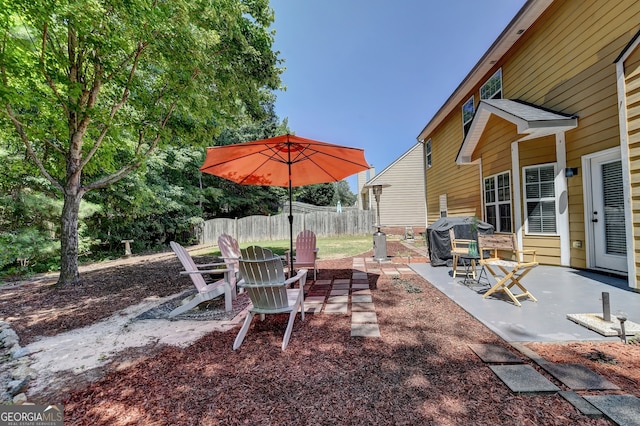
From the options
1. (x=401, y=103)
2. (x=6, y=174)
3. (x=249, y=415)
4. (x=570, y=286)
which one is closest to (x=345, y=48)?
(x=401, y=103)

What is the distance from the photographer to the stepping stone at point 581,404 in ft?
5.17

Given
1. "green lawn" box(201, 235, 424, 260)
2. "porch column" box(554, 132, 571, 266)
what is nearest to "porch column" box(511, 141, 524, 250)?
"porch column" box(554, 132, 571, 266)

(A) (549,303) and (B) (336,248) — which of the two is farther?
(B) (336,248)

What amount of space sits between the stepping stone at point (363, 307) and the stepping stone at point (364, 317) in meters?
0.11

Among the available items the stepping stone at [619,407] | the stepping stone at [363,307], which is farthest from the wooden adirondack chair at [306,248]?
the stepping stone at [619,407]

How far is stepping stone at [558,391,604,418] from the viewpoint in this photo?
1.58 meters

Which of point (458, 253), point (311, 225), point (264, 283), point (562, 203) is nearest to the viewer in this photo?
point (264, 283)

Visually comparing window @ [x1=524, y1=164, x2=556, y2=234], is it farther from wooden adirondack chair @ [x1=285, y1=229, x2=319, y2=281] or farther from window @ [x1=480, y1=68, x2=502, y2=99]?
wooden adirondack chair @ [x1=285, y1=229, x2=319, y2=281]

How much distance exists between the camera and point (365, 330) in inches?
113

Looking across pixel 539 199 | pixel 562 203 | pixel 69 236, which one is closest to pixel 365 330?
pixel 562 203

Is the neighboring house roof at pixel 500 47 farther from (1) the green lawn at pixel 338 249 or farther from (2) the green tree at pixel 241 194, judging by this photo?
(2) the green tree at pixel 241 194

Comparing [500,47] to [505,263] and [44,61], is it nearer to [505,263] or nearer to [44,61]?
[505,263]

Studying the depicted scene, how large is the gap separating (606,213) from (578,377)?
4.23 m

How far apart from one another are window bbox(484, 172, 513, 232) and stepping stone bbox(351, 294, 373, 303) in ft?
15.3
